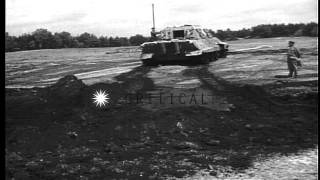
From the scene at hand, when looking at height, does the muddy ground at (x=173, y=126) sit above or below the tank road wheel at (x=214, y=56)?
below

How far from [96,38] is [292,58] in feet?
16.7

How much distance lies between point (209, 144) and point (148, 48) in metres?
5.08

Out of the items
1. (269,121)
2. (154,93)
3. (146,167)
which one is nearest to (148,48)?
(154,93)

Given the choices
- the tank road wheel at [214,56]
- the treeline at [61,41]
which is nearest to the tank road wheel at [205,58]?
the tank road wheel at [214,56]

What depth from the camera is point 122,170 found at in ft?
25.5

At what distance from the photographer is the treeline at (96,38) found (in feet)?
34.7

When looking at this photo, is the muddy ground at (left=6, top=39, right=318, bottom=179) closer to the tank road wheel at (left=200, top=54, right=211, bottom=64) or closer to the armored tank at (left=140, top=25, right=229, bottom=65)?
the armored tank at (left=140, top=25, right=229, bottom=65)

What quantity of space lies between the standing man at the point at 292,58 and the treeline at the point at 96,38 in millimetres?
386

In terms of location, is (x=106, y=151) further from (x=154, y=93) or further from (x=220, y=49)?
(x=220, y=49)

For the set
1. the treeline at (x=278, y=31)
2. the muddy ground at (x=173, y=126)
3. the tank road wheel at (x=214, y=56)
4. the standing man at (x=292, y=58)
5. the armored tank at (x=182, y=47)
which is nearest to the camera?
the muddy ground at (x=173, y=126)

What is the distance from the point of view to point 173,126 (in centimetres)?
966

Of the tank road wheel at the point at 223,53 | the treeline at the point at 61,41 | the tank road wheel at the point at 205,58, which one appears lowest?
the tank road wheel at the point at 205,58

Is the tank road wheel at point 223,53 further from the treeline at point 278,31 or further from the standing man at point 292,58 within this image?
the standing man at point 292,58

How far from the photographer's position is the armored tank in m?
13.5
